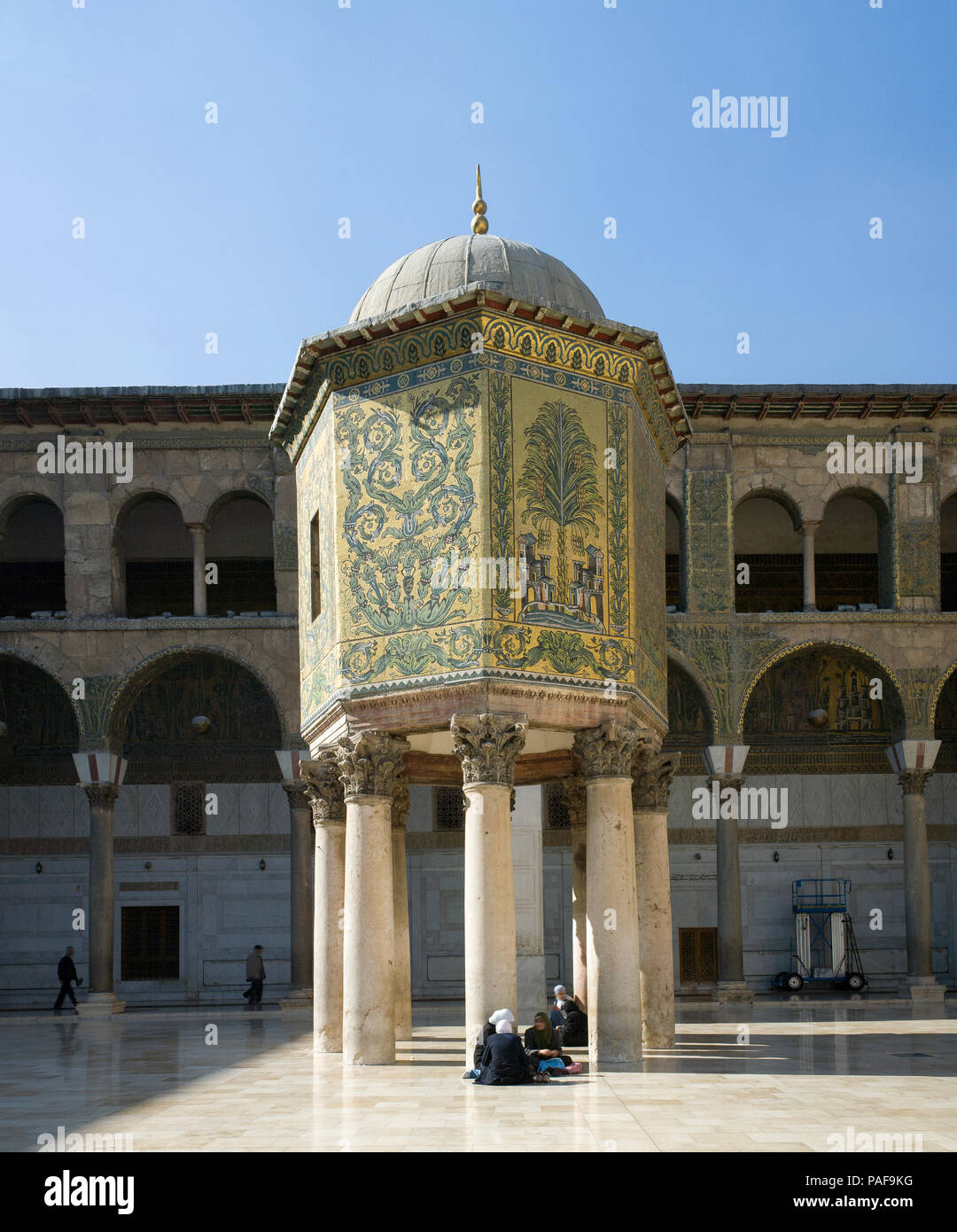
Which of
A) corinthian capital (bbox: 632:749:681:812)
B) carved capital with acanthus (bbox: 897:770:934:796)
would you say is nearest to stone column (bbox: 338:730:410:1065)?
corinthian capital (bbox: 632:749:681:812)

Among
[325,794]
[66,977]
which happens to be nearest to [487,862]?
[325,794]

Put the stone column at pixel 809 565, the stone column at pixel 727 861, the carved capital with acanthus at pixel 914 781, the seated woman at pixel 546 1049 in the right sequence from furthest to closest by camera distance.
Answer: the stone column at pixel 809 565 → the carved capital with acanthus at pixel 914 781 → the stone column at pixel 727 861 → the seated woman at pixel 546 1049

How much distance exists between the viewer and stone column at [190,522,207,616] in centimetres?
2247

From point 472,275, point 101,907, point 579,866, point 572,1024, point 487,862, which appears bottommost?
point 572,1024

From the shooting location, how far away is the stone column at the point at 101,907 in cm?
2178

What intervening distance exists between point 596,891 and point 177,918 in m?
13.9

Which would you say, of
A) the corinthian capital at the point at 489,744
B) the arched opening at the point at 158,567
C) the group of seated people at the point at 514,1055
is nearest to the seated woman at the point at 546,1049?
the group of seated people at the point at 514,1055

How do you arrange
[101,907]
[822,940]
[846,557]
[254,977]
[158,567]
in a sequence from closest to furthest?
1. [101,907]
2. [254,977]
3. [822,940]
4. [158,567]
5. [846,557]

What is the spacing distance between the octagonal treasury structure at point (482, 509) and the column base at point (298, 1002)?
8493 mm

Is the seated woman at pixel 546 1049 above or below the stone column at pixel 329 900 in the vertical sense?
below

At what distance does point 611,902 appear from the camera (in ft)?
43.7

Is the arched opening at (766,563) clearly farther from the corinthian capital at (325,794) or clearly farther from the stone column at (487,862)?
the stone column at (487,862)

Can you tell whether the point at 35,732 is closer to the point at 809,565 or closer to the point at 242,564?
the point at 242,564

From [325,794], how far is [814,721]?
1268cm
